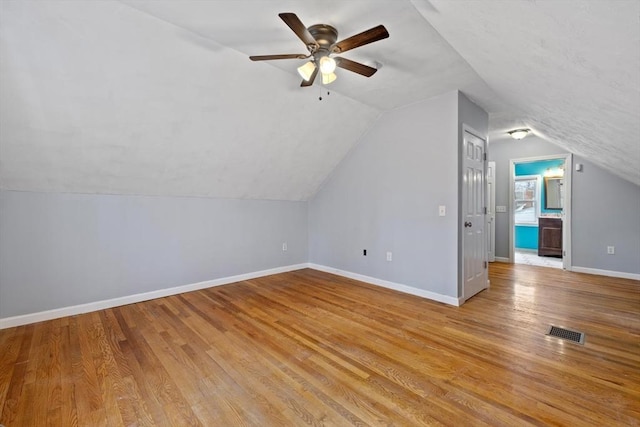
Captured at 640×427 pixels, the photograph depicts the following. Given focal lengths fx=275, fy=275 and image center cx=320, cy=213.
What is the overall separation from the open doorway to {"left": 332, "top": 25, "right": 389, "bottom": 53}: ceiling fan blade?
16.4 feet

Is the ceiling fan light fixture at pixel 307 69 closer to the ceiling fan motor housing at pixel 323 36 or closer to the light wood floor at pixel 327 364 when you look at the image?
the ceiling fan motor housing at pixel 323 36

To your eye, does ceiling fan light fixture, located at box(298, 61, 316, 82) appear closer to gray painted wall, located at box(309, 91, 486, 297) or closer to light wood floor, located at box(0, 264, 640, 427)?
gray painted wall, located at box(309, 91, 486, 297)

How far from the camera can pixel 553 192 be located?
263 inches

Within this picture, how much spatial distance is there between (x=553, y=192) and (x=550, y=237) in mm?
1249

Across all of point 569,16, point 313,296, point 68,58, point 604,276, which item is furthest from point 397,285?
point 68,58

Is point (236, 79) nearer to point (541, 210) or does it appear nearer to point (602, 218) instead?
point (602, 218)

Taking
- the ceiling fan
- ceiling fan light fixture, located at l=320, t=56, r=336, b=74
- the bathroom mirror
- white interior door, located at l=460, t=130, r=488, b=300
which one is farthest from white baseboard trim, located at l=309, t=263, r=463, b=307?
the bathroom mirror

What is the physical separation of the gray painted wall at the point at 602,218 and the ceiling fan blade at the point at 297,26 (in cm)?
524

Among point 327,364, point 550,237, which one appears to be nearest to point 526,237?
point 550,237

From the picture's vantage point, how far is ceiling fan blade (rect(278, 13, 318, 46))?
163cm

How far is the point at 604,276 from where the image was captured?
4.41 metres

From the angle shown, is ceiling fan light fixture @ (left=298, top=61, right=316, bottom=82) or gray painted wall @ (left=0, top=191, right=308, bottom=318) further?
gray painted wall @ (left=0, top=191, right=308, bottom=318)

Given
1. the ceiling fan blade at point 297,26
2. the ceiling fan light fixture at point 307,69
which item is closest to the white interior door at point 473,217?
the ceiling fan light fixture at point 307,69

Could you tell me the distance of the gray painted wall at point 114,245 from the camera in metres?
2.76
